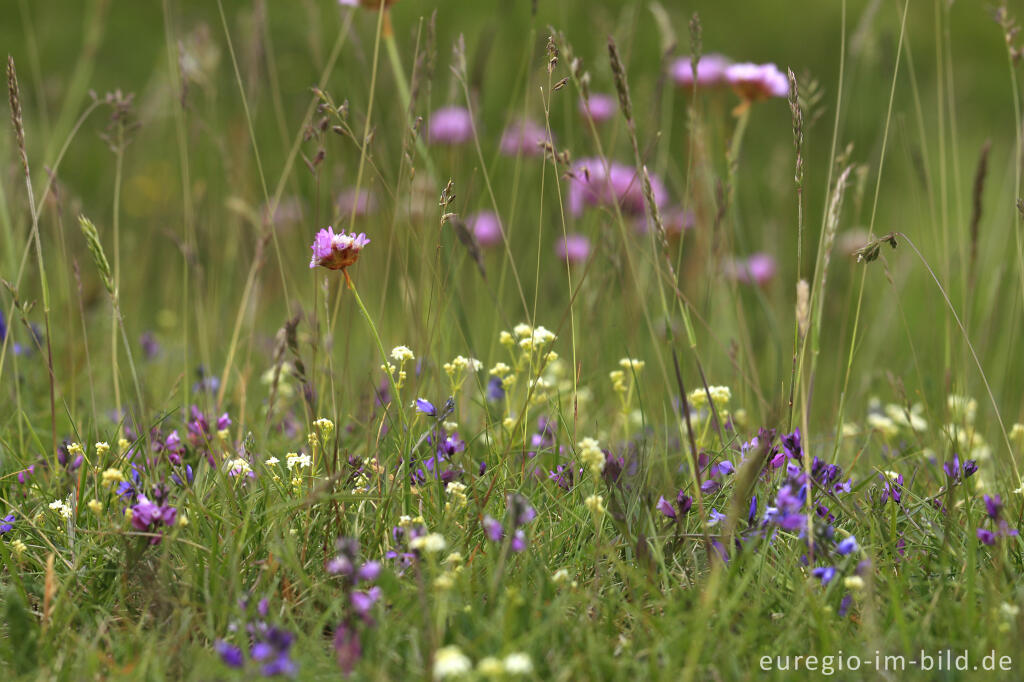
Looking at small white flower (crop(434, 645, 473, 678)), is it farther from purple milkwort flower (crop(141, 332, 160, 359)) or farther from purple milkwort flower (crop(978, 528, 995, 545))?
purple milkwort flower (crop(141, 332, 160, 359))

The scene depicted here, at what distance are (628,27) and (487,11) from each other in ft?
14.2

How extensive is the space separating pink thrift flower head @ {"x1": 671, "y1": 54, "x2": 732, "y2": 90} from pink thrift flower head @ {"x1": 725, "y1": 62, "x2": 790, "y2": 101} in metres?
0.65

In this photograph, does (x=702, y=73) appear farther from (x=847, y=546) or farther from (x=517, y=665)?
(x=517, y=665)

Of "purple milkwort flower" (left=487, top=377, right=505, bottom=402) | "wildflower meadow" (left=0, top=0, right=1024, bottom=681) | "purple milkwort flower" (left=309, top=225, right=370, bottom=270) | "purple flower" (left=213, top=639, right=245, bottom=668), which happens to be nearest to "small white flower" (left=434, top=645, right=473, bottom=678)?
"wildflower meadow" (left=0, top=0, right=1024, bottom=681)

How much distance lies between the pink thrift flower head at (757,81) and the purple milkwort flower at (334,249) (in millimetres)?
1002

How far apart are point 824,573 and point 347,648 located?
2.02ft

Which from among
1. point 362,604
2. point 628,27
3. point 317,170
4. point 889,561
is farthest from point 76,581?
point 628,27

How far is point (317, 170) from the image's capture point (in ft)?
5.48

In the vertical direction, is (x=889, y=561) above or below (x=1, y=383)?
below

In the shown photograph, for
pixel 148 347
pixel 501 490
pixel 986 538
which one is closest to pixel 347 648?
pixel 501 490

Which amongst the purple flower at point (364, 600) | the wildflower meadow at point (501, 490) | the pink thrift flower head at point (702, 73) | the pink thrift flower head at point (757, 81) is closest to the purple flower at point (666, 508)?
the wildflower meadow at point (501, 490)

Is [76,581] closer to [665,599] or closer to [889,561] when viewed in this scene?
[665,599]

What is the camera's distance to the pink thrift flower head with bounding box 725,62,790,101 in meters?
2.06

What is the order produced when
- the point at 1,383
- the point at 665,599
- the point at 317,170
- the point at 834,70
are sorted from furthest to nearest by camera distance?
the point at 834,70, the point at 1,383, the point at 317,170, the point at 665,599
